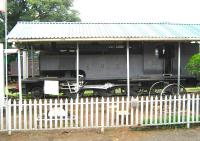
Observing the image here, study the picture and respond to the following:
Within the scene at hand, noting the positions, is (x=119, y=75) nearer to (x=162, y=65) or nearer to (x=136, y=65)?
(x=136, y=65)

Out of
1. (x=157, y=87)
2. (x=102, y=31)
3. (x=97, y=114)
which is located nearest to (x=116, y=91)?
(x=157, y=87)

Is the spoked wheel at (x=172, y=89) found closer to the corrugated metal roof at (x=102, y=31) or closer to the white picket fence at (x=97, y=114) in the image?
the corrugated metal roof at (x=102, y=31)

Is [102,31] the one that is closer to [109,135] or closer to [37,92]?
[37,92]

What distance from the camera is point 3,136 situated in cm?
913

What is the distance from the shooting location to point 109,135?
→ 363 inches

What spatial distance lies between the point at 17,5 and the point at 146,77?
27.0m

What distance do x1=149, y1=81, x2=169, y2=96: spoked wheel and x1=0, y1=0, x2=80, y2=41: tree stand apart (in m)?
24.1

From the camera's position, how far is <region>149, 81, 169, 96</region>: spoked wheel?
51.7 feet

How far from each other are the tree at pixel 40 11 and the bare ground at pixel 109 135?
29.7 metres

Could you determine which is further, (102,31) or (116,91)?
(116,91)

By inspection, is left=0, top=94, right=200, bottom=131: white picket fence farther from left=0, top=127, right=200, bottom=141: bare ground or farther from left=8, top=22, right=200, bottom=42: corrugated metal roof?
left=8, top=22, right=200, bottom=42: corrugated metal roof

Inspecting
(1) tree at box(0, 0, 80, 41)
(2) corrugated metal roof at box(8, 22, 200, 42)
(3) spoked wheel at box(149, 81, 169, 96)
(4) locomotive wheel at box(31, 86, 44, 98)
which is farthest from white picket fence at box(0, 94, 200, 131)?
(1) tree at box(0, 0, 80, 41)

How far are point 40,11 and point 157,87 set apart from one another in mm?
25689

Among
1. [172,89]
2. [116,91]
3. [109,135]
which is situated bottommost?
[109,135]
